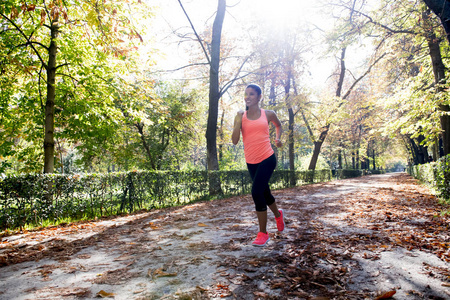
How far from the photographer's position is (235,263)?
280 cm

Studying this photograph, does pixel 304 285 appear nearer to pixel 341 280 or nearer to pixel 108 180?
pixel 341 280

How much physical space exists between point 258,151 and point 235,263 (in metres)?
1.51

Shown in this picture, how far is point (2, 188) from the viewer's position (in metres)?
5.20

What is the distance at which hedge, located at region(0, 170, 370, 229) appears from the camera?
5.41 meters

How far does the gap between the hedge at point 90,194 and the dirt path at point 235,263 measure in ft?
3.23

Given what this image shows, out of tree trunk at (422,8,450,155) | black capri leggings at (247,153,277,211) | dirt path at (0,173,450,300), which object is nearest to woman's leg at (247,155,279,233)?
black capri leggings at (247,153,277,211)

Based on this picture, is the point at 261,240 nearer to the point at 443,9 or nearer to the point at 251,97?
the point at 251,97

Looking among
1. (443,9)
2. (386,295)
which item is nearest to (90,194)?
(386,295)

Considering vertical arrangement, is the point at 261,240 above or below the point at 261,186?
below

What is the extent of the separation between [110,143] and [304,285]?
1441 cm

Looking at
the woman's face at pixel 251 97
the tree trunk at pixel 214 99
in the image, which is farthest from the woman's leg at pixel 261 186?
the tree trunk at pixel 214 99

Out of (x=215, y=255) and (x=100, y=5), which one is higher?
(x=100, y=5)

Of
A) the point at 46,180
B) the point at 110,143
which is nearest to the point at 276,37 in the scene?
the point at 110,143

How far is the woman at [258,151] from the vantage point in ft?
11.4
